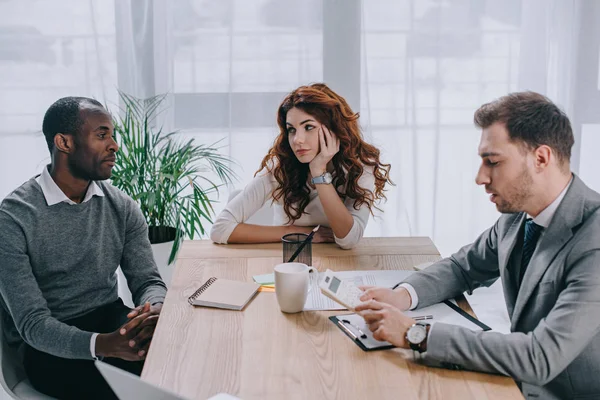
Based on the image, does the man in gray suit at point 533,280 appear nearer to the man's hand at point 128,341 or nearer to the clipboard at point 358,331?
the clipboard at point 358,331

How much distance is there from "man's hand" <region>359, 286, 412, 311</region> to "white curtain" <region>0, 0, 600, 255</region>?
2.00 meters

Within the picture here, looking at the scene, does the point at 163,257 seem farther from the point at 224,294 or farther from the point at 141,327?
the point at 224,294

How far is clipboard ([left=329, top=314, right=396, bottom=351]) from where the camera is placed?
129 cm

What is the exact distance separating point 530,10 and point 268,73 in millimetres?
1382

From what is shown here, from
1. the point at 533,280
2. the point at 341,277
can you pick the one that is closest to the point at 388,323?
the point at 533,280

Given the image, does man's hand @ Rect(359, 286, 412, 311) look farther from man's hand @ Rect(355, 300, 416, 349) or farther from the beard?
the beard

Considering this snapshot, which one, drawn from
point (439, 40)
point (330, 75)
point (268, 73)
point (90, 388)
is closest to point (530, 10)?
point (439, 40)

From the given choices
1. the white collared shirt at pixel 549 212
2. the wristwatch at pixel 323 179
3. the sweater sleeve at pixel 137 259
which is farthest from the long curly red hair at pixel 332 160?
the white collared shirt at pixel 549 212

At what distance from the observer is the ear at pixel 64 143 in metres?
1.86

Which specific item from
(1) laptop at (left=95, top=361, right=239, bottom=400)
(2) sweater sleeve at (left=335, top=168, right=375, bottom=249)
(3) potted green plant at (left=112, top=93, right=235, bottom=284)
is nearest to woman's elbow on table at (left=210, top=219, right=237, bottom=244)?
(2) sweater sleeve at (left=335, top=168, right=375, bottom=249)

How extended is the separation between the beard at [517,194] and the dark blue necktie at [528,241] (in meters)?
0.08

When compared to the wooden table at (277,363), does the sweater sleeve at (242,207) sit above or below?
above

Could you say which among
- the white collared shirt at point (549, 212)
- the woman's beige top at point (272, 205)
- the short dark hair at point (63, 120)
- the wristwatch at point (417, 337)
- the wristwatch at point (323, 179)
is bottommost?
the wristwatch at point (417, 337)

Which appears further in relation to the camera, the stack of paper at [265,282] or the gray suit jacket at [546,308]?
the stack of paper at [265,282]
